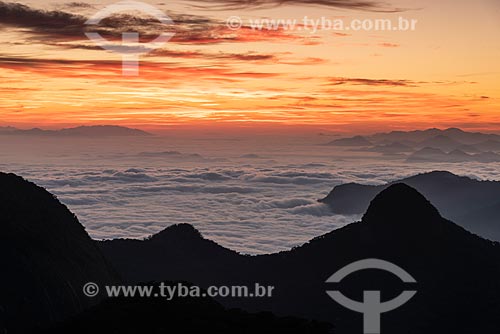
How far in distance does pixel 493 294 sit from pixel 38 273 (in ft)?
192

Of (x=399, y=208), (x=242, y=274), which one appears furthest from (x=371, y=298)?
(x=399, y=208)

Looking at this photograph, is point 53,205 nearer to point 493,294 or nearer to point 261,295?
point 261,295

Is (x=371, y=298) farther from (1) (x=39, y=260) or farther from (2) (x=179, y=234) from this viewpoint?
(1) (x=39, y=260)

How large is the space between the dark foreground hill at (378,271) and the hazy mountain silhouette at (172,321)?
3244 centimetres

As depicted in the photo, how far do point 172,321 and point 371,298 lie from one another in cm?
4712

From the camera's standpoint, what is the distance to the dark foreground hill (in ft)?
260

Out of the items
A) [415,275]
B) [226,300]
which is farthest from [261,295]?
[415,275]

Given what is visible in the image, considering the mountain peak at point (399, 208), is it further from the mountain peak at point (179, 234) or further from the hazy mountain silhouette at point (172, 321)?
the hazy mountain silhouette at point (172, 321)

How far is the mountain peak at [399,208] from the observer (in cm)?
10412

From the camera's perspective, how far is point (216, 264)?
103 m

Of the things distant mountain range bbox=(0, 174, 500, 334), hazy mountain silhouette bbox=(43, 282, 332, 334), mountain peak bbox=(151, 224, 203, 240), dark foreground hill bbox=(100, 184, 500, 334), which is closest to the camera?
hazy mountain silhouette bbox=(43, 282, 332, 334)

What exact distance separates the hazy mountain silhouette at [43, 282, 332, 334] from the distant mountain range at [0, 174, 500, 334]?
0.08 m

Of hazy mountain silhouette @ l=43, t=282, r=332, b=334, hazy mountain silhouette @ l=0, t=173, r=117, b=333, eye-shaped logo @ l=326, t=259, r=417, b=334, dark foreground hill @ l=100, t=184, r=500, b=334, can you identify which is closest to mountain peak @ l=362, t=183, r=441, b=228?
dark foreground hill @ l=100, t=184, r=500, b=334

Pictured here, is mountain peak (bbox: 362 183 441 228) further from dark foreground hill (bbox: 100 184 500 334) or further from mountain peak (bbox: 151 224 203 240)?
mountain peak (bbox: 151 224 203 240)
